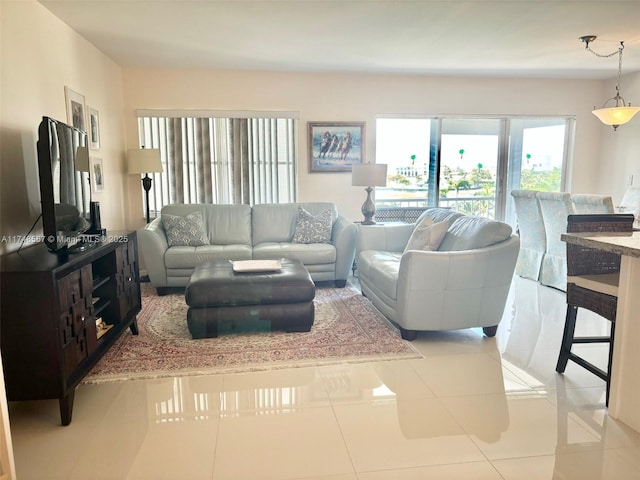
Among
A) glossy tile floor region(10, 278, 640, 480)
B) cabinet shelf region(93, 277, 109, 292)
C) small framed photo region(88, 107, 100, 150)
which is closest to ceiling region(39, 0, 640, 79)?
small framed photo region(88, 107, 100, 150)

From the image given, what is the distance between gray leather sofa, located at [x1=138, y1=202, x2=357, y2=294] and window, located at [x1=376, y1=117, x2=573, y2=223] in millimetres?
1387

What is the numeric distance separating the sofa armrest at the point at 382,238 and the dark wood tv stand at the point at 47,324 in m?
2.64

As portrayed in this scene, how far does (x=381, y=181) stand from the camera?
5242mm

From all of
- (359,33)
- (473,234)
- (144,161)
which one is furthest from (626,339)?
(144,161)

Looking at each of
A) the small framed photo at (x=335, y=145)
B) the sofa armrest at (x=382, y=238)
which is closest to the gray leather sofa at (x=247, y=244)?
the sofa armrest at (x=382, y=238)

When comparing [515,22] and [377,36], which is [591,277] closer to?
[515,22]

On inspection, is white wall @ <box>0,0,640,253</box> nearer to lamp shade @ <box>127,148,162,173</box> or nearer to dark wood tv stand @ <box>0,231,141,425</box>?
lamp shade @ <box>127,148,162,173</box>

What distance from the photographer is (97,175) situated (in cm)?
446

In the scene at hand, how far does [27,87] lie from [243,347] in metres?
2.32

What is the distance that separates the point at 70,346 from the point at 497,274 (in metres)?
2.80

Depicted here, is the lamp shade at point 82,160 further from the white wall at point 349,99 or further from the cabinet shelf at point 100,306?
the white wall at point 349,99

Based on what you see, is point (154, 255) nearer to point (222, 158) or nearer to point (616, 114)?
point (222, 158)

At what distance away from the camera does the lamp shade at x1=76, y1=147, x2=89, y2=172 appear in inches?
121

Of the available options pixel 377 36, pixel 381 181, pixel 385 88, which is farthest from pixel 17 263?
pixel 385 88
